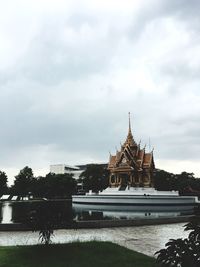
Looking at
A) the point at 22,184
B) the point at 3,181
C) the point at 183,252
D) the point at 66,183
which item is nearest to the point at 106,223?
the point at 183,252

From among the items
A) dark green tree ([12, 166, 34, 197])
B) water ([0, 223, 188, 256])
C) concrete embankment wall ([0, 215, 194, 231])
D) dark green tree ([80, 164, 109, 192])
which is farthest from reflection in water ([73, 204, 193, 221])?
dark green tree ([12, 166, 34, 197])

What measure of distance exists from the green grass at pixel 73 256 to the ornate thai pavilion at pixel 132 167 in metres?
54.6

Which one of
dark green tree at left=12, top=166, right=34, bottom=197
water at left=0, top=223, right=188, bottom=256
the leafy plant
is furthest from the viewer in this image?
dark green tree at left=12, top=166, right=34, bottom=197

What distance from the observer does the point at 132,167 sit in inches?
2744

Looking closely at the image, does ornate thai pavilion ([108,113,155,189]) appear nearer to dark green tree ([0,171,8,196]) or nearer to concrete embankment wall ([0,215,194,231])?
concrete embankment wall ([0,215,194,231])

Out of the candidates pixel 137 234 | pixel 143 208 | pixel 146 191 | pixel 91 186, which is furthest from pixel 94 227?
pixel 91 186

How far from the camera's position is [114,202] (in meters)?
61.0

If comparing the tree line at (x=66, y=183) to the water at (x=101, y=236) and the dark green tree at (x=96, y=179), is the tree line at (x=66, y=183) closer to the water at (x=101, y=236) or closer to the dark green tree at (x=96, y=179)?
the dark green tree at (x=96, y=179)

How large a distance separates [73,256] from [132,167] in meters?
56.8

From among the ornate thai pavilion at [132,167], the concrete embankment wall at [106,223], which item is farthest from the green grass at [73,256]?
the ornate thai pavilion at [132,167]

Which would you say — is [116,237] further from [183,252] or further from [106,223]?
[183,252]

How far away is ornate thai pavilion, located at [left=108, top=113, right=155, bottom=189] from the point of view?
229 feet

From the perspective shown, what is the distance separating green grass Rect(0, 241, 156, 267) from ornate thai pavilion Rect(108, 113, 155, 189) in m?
54.6

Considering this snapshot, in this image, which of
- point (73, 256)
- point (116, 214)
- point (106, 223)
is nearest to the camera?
point (73, 256)
